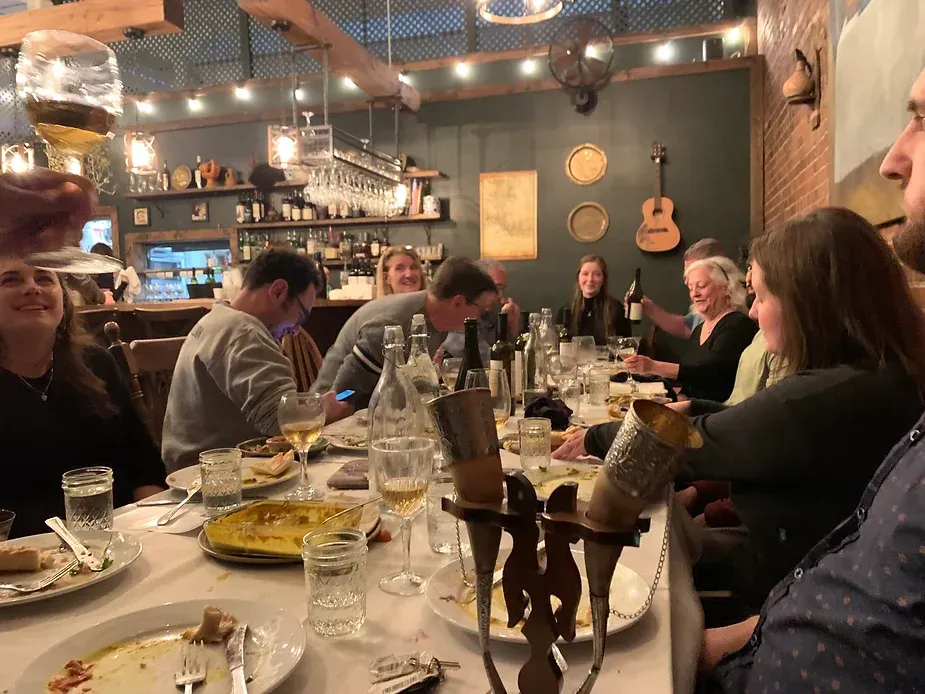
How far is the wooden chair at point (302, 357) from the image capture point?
11.3ft

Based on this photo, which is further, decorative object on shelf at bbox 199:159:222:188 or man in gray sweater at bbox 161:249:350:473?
decorative object on shelf at bbox 199:159:222:188

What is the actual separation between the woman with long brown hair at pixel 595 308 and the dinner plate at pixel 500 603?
14.9ft

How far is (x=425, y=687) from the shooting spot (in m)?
0.68

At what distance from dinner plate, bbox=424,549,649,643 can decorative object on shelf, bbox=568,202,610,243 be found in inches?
211

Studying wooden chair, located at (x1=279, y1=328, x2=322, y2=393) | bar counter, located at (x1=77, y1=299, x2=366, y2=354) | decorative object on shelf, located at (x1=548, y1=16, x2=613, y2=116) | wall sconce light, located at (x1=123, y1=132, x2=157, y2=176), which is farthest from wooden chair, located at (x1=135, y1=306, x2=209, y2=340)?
decorative object on shelf, located at (x1=548, y1=16, x2=613, y2=116)

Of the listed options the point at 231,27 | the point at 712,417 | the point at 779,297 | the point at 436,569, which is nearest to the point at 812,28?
the point at 779,297

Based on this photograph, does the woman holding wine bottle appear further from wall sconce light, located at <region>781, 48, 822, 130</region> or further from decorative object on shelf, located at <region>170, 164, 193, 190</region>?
decorative object on shelf, located at <region>170, 164, 193, 190</region>

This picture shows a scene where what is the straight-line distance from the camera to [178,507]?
4.12ft

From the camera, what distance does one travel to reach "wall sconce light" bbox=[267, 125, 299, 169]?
4568 millimetres

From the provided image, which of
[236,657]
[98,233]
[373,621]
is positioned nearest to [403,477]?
[373,621]

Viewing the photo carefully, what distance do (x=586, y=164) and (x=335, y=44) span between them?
8.15ft

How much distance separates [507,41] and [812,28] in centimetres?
322

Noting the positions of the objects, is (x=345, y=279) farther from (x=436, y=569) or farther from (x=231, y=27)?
(x=436, y=569)

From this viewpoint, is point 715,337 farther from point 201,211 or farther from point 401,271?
point 201,211
